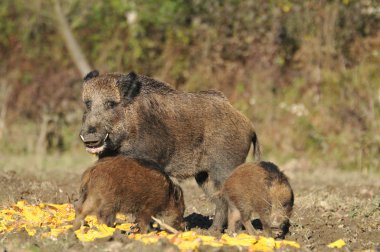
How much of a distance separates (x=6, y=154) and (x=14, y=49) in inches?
162

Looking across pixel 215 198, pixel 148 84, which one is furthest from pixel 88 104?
pixel 215 198

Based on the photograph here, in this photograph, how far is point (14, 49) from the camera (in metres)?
20.2

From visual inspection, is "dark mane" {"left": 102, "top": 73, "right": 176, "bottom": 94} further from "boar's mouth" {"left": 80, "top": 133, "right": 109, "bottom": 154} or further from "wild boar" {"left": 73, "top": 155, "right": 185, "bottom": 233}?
"wild boar" {"left": 73, "top": 155, "right": 185, "bottom": 233}

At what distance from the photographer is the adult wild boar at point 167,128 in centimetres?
812

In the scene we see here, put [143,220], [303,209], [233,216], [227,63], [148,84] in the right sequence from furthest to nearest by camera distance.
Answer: [227,63] → [303,209] → [148,84] → [233,216] → [143,220]

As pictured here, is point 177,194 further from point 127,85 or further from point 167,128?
point 127,85

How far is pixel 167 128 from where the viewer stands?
8.45m

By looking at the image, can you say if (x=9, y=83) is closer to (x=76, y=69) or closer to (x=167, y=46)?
(x=76, y=69)

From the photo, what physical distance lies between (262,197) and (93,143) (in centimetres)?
191

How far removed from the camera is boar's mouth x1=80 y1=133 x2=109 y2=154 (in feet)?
25.9

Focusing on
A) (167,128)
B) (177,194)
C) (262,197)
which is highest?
(167,128)

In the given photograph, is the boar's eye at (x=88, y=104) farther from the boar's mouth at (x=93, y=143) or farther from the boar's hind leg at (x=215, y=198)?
the boar's hind leg at (x=215, y=198)

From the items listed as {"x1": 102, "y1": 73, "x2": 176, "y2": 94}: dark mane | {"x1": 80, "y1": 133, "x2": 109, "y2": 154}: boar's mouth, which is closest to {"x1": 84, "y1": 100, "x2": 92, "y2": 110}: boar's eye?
{"x1": 102, "y1": 73, "x2": 176, "y2": 94}: dark mane

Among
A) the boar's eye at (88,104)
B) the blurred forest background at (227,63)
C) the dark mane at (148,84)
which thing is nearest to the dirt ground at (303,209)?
the boar's eye at (88,104)
